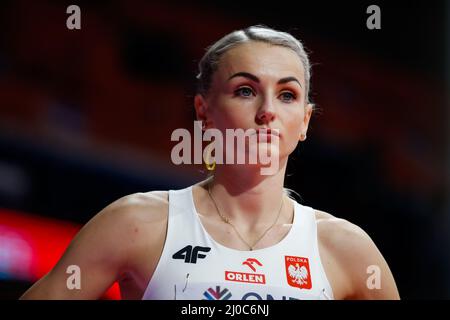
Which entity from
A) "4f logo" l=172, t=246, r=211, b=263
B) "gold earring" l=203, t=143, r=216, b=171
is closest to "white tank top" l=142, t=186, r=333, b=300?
"4f logo" l=172, t=246, r=211, b=263


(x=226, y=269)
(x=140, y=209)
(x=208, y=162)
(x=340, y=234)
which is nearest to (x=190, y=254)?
(x=226, y=269)

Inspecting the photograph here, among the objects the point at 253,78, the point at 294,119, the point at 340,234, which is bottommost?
the point at 340,234

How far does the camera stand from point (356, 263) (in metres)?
2.36

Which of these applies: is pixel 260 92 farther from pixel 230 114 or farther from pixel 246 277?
pixel 246 277

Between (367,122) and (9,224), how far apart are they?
10.5 ft

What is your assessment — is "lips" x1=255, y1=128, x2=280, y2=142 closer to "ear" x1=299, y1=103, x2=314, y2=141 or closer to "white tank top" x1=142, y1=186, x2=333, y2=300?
"ear" x1=299, y1=103, x2=314, y2=141

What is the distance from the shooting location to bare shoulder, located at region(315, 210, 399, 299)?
2.35 meters

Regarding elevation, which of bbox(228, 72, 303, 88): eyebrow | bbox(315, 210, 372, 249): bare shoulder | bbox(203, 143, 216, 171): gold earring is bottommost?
bbox(315, 210, 372, 249): bare shoulder

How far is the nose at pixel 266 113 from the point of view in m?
2.25

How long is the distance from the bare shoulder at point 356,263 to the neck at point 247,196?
20 cm

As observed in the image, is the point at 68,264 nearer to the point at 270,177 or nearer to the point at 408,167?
the point at 270,177

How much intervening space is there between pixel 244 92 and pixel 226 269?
0.59m

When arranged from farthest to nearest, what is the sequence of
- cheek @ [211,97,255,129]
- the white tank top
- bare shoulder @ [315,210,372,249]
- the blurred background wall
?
the blurred background wall → bare shoulder @ [315,210,372,249] → cheek @ [211,97,255,129] → the white tank top
